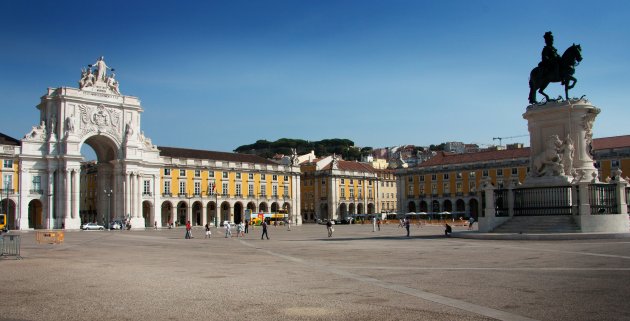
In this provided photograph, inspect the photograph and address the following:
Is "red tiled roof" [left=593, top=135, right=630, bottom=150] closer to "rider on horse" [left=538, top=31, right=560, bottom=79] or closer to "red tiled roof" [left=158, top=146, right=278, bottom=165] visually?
"red tiled roof" [left=158, top=146, right=278, bottom=165]

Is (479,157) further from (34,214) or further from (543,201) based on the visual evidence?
(543,201)

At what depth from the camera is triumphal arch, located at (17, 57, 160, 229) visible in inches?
2820

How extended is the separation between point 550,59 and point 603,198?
7571 mm

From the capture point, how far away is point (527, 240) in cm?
2698

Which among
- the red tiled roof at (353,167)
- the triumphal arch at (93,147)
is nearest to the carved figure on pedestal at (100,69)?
the triumphal arch at (93,147)

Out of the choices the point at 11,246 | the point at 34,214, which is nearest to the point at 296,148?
the point at 34,214

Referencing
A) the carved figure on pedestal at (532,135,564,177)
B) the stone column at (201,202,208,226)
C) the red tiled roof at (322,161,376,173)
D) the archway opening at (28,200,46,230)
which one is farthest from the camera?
the red tiled roof at (322,161,376,173)

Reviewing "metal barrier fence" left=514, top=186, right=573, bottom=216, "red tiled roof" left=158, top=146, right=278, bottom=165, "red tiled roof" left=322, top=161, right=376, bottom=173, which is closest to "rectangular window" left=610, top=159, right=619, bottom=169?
"red tiled roof" left=322, top=161, right=376, bottom=173

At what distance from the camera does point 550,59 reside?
30.7m

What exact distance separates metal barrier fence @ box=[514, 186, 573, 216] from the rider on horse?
238 inches

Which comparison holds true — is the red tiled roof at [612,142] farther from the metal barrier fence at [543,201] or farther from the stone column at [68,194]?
the stone column at [68,194]

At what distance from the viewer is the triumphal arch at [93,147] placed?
71625 mm

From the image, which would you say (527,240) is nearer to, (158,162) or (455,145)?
(158,162)

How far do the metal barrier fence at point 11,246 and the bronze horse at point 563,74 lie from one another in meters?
25.0
